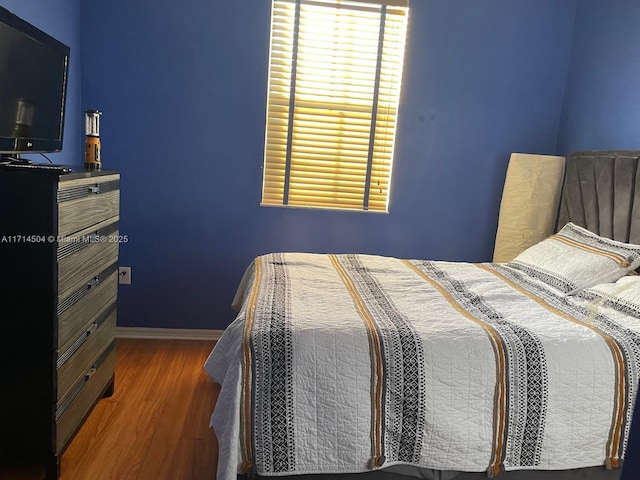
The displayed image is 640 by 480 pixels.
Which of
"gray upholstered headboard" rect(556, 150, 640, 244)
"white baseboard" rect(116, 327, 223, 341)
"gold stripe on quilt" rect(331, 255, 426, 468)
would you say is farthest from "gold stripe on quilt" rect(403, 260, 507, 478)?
"white baseboard" rect(116, 327, 223, 341)

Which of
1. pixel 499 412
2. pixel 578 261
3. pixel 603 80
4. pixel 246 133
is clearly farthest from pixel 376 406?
pixel 603 80

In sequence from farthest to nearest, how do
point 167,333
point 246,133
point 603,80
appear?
point 167,333 < point 246,133 < point 603,80

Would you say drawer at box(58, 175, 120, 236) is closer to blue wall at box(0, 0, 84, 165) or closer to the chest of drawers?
the chest of drawers

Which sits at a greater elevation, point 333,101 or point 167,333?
point 333,101

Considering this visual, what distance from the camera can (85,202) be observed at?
201cm

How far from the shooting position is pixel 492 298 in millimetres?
2301

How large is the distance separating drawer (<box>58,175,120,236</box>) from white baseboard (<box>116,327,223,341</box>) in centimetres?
124

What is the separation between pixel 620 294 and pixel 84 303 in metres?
2.19

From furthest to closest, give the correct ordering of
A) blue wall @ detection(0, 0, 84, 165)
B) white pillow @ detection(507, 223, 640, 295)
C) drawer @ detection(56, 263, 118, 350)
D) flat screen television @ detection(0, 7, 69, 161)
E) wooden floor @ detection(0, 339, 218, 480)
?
blue wall @ detection(0, 0, 84, 165) < white pillow @ detection(507, 223, 640, 295) < wooden floor @ detection(0, 339, 218, 480) < drawer @ detection(56, 263, 118, 350) < flat screen television @ detection(0, 7, 69, 161)

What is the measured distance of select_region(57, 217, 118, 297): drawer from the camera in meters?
1.86

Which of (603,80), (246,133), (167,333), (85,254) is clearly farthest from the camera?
(167,333)

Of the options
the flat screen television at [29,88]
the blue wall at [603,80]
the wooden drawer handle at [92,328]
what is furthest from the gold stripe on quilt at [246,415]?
the blue wall at [603,80]

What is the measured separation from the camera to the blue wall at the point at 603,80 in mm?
2861

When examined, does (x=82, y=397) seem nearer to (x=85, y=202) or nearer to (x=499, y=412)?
(x=85, y=202)
